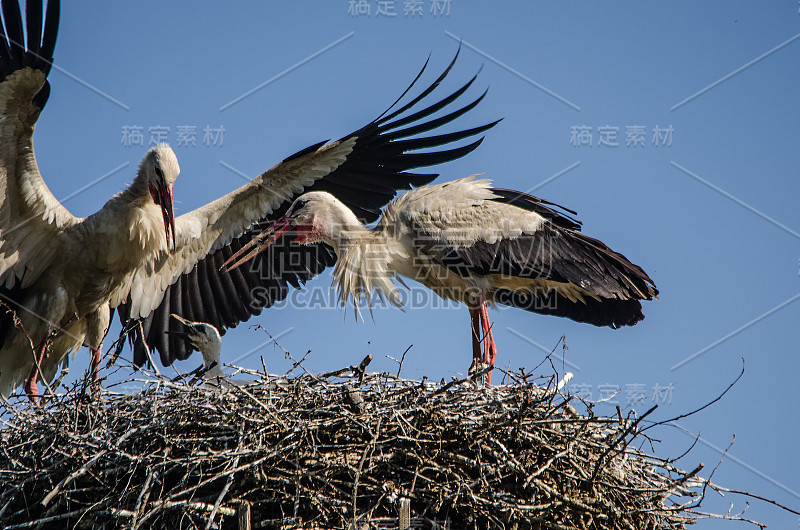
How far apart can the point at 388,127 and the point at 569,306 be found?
1.61 m

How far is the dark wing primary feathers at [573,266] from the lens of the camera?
4.94 metres

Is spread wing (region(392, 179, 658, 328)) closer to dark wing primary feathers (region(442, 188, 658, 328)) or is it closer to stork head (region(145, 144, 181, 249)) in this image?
dark wing primary feathers (region(442, 188, 658, 328))

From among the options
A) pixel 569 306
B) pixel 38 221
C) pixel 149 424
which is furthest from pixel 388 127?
pixel 149 424

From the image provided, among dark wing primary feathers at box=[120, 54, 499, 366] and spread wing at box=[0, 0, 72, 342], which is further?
dark wing primary feathers at box=[120, 54, 499, 366]

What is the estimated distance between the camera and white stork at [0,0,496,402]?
15.1 feet

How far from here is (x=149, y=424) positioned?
137 inches

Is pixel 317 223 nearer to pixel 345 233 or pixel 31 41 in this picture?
pixel 345 233

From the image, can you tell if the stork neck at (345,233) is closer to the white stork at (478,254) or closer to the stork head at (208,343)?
the white stork at (478,254)

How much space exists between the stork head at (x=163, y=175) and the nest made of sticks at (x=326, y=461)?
164cm

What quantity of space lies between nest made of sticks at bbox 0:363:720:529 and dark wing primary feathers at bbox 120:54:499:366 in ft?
6.99

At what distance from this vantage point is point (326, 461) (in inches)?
134

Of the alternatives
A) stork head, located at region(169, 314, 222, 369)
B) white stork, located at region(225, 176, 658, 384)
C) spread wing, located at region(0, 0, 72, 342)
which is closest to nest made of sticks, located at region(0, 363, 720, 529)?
stork head, located at region(169, 314, 222, 369)

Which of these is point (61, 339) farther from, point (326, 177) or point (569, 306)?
point (569, 306)

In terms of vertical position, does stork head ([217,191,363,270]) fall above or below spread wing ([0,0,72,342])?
above
